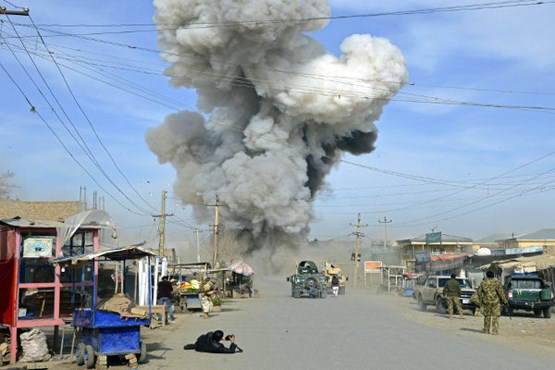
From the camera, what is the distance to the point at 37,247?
1181cm

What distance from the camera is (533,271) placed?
31219 mm

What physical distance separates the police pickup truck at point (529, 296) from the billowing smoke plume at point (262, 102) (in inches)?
1176

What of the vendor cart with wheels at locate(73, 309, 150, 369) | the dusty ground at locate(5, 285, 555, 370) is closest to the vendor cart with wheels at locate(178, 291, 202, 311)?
the dusty ground at locate(5, 285, 555, 370)

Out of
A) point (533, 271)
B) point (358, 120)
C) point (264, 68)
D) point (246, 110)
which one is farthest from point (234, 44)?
point (533, 271)

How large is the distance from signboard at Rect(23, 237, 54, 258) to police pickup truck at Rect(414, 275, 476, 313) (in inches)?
702

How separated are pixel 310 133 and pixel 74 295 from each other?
47345 millimetres

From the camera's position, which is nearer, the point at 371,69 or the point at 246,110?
the point at 371,69

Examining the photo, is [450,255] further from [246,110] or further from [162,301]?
[162,301]

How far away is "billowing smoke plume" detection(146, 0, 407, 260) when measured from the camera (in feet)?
165

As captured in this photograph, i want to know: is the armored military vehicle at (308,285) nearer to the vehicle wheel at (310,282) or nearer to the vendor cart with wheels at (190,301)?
the vehicle wheel at (310,282)

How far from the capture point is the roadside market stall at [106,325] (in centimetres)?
1094

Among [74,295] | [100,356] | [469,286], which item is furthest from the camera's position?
[469,286]

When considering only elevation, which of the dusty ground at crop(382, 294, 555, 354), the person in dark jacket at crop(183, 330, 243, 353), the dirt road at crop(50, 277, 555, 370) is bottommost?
the dusty ground at crop(382, 294, 555, 354)

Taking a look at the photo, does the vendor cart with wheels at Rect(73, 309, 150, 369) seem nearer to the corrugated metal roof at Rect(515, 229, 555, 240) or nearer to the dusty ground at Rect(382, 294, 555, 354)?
the dusty ground at Rect(382, 294, 555, 354)
